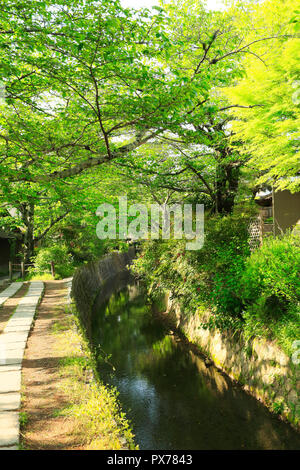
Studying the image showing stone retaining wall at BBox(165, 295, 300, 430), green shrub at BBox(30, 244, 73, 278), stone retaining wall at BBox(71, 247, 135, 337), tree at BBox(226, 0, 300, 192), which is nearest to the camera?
stone retaining wall at BBox(165, 295, 300, 430)

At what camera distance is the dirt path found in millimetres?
4059

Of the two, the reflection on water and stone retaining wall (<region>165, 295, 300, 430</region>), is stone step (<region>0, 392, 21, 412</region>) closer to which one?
the reflection on water

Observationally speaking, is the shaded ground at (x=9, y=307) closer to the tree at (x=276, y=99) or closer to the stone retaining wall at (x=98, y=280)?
A: the stone retaining wall at (x=98, y=280)

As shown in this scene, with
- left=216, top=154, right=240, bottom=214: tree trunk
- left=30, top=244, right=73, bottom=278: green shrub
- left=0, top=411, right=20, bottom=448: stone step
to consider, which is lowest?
left=0, top=411, right=20, bottom=448: stone step

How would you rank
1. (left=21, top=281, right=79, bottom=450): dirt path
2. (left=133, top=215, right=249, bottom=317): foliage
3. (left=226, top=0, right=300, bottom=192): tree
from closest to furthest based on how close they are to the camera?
(left=21, top=281, right=79, bottom=450): dirt path < (left=226, top=0, right=300, bottom=192): tree < (left=133, top=215, right=249, bottom=317): foliage

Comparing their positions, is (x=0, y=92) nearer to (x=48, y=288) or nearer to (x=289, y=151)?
(x=289, y=151)

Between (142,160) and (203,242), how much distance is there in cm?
499

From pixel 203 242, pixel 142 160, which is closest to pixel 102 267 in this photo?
pixel 142 160

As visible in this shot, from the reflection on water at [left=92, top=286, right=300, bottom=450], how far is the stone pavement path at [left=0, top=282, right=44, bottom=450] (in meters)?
2.63

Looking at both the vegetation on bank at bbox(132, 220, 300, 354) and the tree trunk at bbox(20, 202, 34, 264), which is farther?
the tree trunk at bbox(20, 202, 34, 264)

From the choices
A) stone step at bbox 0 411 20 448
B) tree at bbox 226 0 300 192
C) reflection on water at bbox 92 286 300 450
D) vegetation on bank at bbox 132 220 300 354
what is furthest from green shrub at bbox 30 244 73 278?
stone step at bbox 0 411 20 448

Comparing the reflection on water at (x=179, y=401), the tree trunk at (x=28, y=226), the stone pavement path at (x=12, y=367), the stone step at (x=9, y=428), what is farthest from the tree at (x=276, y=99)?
the tree trunk at (x=28, y=226)

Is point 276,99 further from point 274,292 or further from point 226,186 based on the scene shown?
point 226,186

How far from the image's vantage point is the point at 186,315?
42.4 ft
